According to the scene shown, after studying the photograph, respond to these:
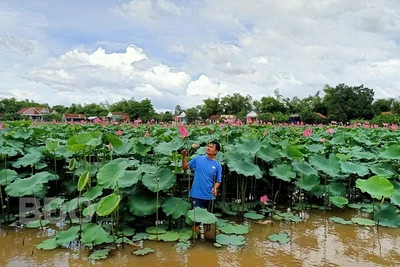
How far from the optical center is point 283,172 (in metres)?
5.41

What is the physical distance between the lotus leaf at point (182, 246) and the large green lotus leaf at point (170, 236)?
0.11 meters

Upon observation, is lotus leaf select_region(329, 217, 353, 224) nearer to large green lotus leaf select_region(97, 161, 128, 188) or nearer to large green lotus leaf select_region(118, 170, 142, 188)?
large green lotus leaf select_region(118, 170, 142, 188)

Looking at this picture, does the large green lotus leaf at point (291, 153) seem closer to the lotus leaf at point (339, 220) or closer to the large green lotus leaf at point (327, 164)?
the large green lotus leaf at point (327, 164)

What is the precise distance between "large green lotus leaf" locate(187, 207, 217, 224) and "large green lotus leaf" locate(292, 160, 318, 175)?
2117mm

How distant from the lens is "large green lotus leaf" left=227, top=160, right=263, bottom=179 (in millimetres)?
4801

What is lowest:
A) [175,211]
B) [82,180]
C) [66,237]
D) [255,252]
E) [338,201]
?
[255,252]

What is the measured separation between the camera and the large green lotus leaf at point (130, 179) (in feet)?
13.5

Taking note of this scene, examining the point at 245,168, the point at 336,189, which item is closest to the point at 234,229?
the point at 245,168

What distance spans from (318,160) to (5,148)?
15.7ft

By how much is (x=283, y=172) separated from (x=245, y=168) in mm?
810

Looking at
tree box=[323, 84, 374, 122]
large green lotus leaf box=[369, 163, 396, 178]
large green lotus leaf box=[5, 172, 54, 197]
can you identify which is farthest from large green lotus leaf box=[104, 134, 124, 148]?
tree box=[323, 84, 374, 122]

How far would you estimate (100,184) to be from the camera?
3916mm

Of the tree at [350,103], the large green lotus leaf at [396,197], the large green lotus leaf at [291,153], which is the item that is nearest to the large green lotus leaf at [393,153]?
the large green lotus leaf at [396,197]

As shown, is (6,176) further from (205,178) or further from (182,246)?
(205,178)
